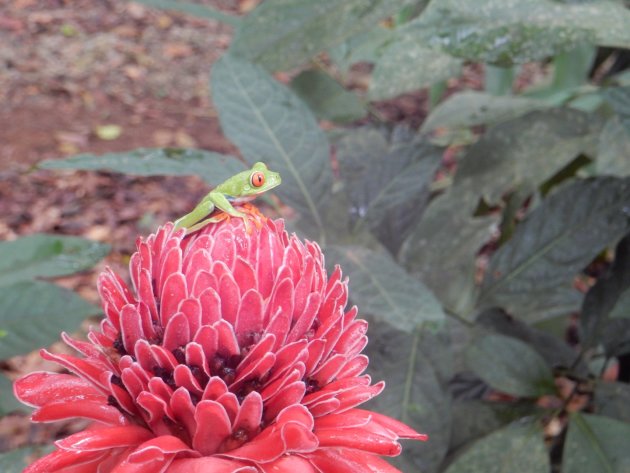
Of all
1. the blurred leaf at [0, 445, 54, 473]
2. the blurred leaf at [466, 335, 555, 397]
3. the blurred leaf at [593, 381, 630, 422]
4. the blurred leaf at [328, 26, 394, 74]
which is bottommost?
the blurred leaf at [593, 381, 630, 422]

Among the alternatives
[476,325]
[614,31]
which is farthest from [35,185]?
[614,31]

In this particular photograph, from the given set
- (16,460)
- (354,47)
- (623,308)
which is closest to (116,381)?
(16,460)

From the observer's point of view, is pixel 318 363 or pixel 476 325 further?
pixel 476 325

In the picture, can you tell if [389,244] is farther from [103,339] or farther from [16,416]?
[16,416]

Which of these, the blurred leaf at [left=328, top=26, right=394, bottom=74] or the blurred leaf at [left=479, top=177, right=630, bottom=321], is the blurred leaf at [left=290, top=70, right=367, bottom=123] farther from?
the blurred leaf at [left=479, top=177, right=630, bottom=321]

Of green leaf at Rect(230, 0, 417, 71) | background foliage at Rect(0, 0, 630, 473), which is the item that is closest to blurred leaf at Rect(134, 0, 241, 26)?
background foliage at Rect(0, 0, 630, 473)

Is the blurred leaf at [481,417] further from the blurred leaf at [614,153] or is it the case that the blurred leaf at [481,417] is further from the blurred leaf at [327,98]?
the blurred leaf at [327,98]

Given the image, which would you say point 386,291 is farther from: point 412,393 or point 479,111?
point 479,111
